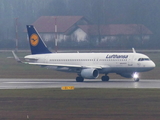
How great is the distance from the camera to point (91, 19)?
10650 cm

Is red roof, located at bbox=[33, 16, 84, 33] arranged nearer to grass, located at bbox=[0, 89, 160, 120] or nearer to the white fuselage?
the white fuselage

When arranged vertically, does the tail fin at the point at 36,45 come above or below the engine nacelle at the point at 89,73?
above

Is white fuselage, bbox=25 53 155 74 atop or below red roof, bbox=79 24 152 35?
below

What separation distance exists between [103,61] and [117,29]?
5795cm

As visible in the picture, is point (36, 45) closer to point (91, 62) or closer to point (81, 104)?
point (91, 62)

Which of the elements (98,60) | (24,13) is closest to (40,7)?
(24,13)

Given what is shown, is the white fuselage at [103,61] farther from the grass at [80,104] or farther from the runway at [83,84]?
the grass at [80,104]

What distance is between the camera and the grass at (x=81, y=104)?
77.7 feet

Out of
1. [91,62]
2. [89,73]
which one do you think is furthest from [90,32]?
[89,73]

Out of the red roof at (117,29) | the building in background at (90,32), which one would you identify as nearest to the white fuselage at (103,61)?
the building in background at (90,32)

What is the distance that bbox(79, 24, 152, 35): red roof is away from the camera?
3900 inches

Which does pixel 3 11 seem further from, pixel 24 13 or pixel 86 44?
pixel 86 44

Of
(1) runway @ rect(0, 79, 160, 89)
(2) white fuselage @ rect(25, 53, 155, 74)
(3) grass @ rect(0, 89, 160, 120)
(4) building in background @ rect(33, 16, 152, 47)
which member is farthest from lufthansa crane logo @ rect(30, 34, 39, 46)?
(4) building in background @ rect(33, 16, 152, 47)

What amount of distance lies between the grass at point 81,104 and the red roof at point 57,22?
238 ft
